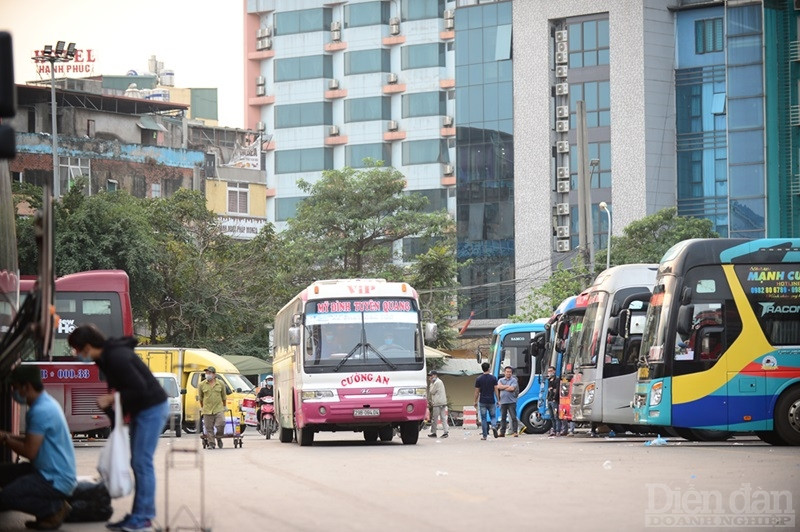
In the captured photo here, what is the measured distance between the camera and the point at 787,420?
974 inches

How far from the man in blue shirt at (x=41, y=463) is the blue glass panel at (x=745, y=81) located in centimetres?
6807

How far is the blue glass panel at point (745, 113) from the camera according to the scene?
253 feet

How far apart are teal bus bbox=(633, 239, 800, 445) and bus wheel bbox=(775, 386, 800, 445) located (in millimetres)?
16

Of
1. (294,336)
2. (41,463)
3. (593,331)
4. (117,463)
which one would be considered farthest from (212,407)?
(117,463)

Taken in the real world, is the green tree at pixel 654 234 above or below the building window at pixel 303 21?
below

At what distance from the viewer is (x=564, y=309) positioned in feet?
127

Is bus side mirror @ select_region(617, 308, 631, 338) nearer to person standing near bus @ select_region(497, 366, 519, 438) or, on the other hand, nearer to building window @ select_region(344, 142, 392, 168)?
person standing near bus @ select_region(497, 366, 519, 438)

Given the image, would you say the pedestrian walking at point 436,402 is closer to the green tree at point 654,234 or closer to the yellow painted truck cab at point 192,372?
the yellow painted truck cab at point 192,372

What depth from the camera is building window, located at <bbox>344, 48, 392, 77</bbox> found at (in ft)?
334

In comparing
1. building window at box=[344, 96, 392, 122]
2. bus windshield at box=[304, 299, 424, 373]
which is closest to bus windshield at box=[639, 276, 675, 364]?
bus windshield at box=[304, 299, 424, 373]

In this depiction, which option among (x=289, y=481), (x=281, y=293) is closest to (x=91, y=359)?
(x=289, y=481)

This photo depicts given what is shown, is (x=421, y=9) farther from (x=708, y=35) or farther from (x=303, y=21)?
(x=708, y=35)

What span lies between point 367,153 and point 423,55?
7.35 m

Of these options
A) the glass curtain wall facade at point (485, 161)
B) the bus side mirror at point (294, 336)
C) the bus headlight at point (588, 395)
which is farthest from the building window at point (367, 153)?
the bus side mirror at point (294, 336)
